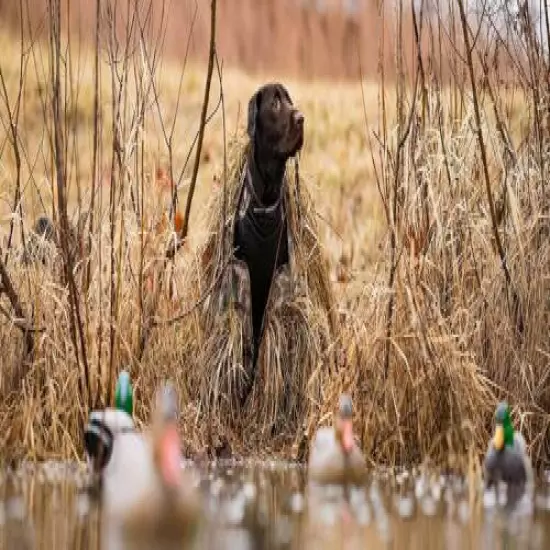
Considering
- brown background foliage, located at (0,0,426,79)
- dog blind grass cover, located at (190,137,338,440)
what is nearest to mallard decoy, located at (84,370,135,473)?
dog blind grass cover, located at (190,137,338,440)

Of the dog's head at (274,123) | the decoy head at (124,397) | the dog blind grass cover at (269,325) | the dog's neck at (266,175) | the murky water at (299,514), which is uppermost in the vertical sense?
the dog's head at (274,123)

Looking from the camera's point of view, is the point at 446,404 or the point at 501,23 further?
the point at 501,23

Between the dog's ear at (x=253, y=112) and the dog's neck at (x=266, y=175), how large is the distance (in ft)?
0.19

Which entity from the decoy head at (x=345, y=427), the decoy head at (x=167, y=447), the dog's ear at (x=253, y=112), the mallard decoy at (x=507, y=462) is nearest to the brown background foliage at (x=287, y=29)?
the dog's ear at (x=253, y=112)

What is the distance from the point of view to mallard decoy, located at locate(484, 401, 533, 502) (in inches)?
141

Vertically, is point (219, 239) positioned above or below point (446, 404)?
above

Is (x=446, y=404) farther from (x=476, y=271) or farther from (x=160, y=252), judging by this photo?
(x=160, y=252)

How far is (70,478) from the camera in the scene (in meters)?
3.94

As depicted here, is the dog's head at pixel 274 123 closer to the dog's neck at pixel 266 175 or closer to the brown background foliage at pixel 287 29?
the dog's neck at pixel 266 175

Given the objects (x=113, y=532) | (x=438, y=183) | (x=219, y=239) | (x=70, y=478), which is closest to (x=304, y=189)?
(x=219, y=239)

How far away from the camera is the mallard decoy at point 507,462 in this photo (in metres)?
3.59

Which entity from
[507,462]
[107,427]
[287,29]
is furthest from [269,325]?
[287,29]

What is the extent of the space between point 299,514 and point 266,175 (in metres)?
2.09

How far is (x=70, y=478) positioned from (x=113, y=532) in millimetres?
1229
